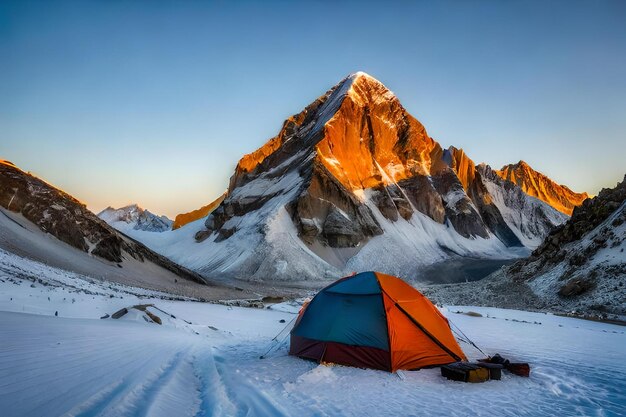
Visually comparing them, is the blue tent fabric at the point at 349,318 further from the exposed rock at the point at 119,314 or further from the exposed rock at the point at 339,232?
the exposed rock at the point at 339,232

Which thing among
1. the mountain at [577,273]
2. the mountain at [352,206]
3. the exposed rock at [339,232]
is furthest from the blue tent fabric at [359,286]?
the exposed rock at [339,232]

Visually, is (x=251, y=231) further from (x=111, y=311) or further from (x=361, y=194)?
(x=111, y=311)

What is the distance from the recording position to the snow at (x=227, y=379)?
5.28m

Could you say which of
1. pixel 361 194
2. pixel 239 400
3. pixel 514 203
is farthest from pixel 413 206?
pixel 239 400

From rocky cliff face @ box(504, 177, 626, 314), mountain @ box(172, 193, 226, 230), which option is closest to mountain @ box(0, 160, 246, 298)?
rocky cliff face @ box(504, 177, 626, 314)

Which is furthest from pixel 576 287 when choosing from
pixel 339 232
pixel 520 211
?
pixel 520 211

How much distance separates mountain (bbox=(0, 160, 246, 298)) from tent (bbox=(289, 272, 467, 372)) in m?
22.7

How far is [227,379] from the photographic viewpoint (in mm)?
7207

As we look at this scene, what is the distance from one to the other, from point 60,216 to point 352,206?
47.2m

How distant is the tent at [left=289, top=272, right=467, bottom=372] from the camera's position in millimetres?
8816

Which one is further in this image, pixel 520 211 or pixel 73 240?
pixel 520 211

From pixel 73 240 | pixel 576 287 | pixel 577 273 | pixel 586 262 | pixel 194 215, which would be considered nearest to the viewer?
pixel 576 287

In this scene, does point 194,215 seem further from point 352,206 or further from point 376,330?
point 376,330

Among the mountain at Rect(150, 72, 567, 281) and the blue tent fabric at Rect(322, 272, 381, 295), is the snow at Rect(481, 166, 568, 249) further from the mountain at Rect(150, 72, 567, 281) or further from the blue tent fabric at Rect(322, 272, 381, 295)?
the blue tent fabric at Rect(322, 272, 381, 295)
